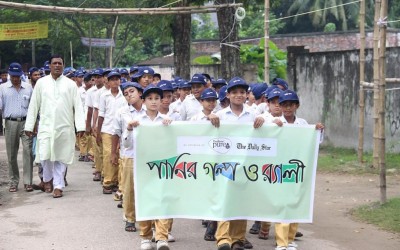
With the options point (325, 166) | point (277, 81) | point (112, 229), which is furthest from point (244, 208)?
point (325, 166)

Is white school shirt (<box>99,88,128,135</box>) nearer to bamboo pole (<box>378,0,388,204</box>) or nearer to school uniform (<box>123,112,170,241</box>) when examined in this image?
school uniform (<box>123,112,170,241</box>)

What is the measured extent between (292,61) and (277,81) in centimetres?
911

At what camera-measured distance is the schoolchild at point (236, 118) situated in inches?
292

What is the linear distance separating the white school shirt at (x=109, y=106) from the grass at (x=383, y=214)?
3709 mm

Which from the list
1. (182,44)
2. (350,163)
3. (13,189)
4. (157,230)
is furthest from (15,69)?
(182,44)

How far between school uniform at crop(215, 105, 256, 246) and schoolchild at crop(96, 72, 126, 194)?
3.81 metres

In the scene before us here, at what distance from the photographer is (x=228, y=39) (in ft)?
56.1

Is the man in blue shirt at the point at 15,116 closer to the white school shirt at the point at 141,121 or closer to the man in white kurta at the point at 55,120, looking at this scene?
the man in white kurta at the point at 55,120

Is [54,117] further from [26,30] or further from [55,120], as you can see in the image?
[26,30]

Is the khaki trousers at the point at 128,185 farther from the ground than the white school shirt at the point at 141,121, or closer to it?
closer to it

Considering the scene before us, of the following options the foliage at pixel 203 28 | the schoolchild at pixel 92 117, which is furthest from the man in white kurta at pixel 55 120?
the foliage at pixel 203 28

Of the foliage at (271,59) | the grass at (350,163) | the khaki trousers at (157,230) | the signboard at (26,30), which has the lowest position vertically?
the grass at (350,163)

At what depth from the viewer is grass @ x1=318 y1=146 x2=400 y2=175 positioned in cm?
1405

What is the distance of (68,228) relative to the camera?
29.3 feet
